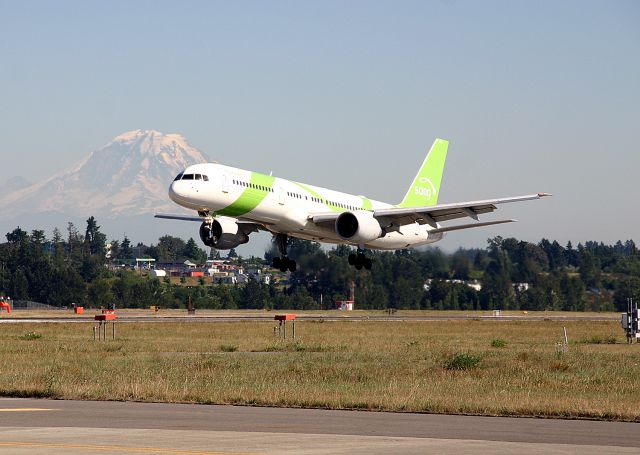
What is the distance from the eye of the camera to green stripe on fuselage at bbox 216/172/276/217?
5203 centimetres

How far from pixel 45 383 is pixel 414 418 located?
39.0 ft

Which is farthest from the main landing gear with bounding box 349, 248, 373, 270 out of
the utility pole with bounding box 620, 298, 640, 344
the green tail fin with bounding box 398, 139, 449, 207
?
the utility pole with bounding box 620, 298, 640, 344

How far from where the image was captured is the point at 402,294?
11306 cm

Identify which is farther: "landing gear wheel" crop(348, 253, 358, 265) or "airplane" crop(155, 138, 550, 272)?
"landing gear wheel" crop(348, 253, 358, 265)

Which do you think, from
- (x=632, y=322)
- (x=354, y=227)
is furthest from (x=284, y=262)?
(x=632, y=322)

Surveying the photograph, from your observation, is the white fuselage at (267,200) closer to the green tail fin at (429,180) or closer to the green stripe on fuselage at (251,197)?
the green stripe on fuselage at (251,197)

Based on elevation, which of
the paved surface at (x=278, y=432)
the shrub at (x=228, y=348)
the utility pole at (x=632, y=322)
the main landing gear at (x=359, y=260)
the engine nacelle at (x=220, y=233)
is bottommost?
the paved surface at (x=278, y=432)

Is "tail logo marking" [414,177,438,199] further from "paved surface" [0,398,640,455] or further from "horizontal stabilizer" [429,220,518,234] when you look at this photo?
"paved surface" [0,398,640,455]

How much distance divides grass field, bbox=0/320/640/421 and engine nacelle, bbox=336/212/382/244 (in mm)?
5050

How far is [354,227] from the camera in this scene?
186ft

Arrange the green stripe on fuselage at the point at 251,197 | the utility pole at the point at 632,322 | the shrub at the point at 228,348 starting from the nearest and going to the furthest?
the shrub at the point at 228,348, the green stripe on fuselage at the point at 251,197, the utility pole at the point at 632,322

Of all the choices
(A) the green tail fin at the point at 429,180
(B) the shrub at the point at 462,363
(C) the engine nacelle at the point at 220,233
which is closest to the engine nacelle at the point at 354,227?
(C) the engine nacelle at the point at 220,233

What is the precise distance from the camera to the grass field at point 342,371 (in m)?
28.5

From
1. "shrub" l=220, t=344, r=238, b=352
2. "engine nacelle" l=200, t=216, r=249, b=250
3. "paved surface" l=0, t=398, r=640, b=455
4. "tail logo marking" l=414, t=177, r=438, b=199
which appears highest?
"tail logo marking" l=414, t=177, r=438, b=199
